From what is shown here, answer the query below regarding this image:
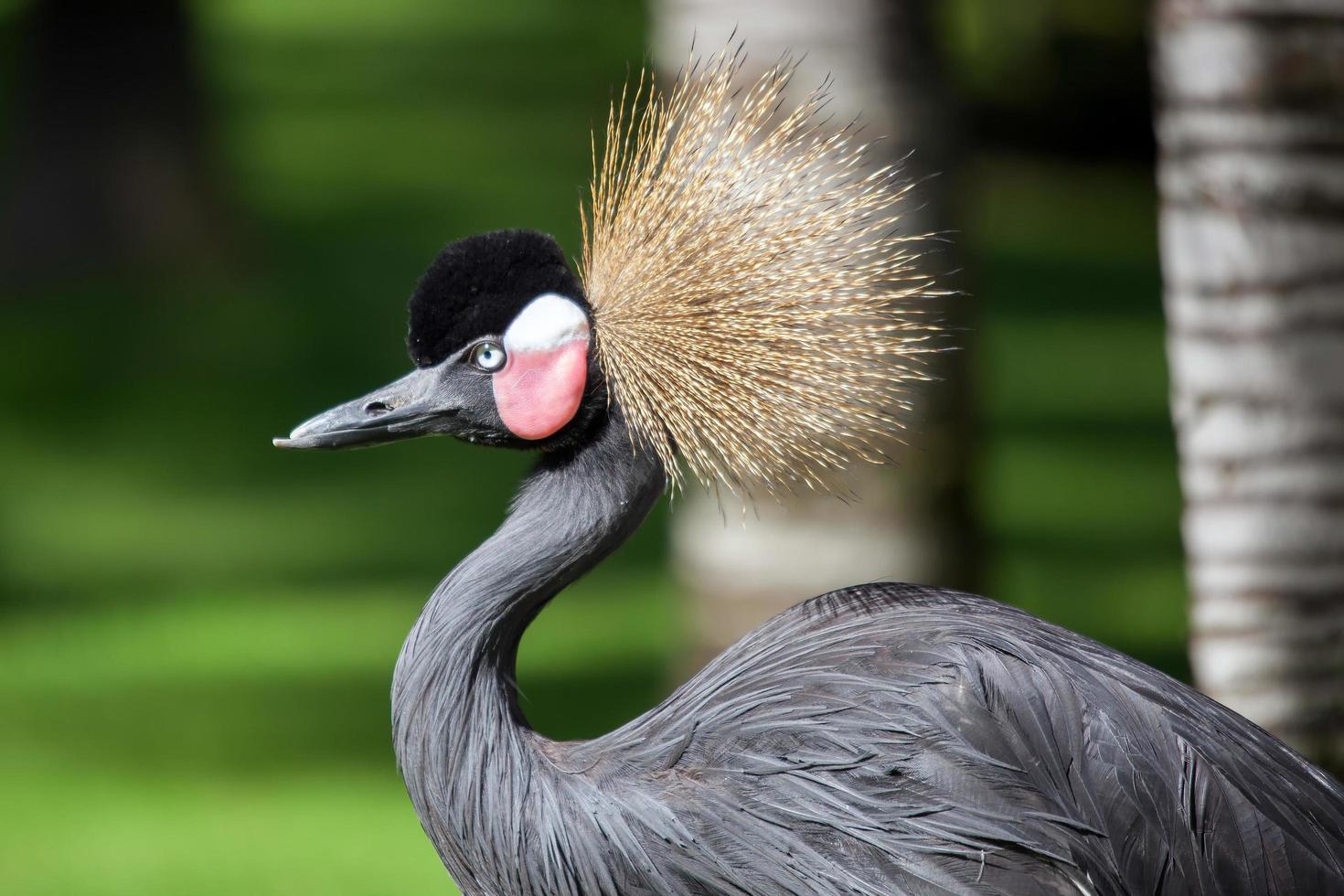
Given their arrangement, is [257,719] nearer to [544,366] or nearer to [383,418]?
[383,418]

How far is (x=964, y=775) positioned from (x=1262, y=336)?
956 mm

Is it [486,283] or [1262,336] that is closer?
[486,283]

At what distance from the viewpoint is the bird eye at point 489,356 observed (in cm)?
158

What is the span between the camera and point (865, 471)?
2.46 m

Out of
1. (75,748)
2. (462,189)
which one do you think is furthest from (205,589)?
(462,189)

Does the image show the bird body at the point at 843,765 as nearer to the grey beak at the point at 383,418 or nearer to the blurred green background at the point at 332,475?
the grey beak at the point at 383,418

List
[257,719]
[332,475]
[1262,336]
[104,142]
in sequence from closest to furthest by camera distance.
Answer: [1262,336], [257,719], [332,475], [104,142]

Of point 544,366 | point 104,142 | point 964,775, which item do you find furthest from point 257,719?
point 104,142

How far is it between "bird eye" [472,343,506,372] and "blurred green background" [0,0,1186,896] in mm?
1208

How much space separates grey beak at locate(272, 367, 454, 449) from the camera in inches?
62.7

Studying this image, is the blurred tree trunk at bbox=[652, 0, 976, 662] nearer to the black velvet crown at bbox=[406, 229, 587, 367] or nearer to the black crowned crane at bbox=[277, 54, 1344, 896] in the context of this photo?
the black crowned crane at bbox=[277, 54, 1344, 896]

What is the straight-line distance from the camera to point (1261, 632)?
2.21 metres

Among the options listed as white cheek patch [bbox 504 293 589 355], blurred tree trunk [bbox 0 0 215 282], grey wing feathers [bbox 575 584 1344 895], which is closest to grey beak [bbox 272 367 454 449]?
white cheek patch [bbox 504 293 589 355]

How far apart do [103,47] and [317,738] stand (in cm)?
353
